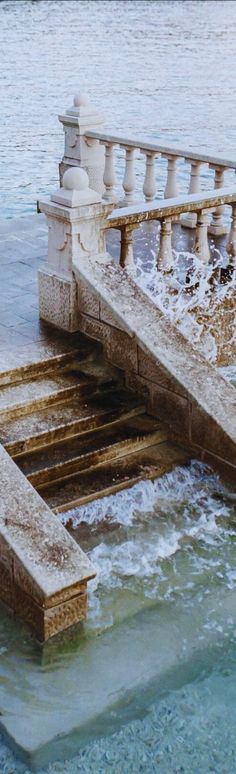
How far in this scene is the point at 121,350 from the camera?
7.25m

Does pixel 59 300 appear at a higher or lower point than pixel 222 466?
higher

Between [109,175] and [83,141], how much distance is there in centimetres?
56

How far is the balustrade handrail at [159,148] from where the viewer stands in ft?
30.5

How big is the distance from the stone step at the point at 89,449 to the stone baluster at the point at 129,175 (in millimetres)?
4242

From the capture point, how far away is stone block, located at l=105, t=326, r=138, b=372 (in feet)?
23.3

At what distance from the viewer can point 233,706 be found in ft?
15.8

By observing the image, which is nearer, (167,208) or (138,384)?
(138,384)

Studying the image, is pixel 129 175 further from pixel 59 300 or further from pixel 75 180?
pixel 75 180

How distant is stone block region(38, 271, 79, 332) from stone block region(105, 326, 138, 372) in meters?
0.43

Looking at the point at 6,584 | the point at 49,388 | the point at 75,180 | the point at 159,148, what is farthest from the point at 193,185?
the point at 6,584

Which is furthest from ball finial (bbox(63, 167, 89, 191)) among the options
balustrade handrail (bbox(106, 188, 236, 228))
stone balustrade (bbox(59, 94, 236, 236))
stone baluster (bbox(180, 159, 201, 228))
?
stone baluster (bbox(180, 159, 201, 228))

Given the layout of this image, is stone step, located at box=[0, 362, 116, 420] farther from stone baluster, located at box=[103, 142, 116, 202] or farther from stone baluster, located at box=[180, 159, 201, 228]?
stone baluster, located at box=[103, 142, 116, 202]

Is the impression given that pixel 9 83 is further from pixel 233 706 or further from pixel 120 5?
pixel 120 5

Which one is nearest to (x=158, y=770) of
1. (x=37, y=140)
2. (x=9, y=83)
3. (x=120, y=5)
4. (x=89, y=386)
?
(x=89, y=386)
